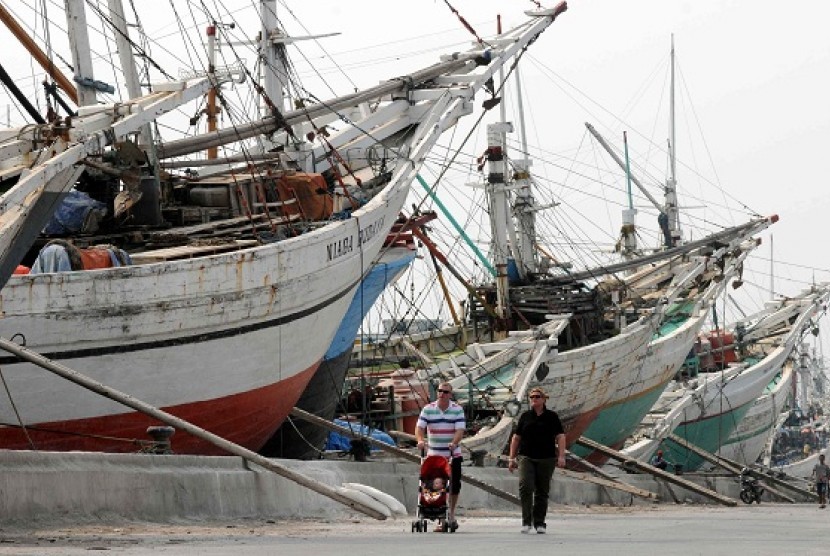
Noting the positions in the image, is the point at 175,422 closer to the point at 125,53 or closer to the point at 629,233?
the point at 125,53

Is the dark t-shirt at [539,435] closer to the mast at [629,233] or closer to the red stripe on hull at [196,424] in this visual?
the red stripe on hull at [196,424]

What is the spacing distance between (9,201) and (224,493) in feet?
12.1

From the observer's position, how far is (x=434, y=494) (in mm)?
14500

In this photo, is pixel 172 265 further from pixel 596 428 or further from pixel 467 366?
pixel 596 428

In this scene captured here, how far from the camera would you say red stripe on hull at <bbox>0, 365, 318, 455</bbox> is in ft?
60.2

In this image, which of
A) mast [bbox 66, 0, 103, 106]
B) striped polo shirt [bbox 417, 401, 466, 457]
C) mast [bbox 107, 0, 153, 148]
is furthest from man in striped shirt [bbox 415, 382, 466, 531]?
mast [bbox 107, 0, 153, 148]

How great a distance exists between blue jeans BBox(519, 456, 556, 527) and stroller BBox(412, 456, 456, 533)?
65 cm

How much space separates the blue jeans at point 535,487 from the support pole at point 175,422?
1667 mm

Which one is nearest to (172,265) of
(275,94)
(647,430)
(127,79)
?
(127,79)

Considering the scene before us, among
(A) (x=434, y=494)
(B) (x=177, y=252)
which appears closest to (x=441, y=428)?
(A) (x=434, y=494)

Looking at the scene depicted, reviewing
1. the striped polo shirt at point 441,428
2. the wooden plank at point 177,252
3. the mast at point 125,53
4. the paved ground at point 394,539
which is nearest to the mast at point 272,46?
the mast at point 125,53

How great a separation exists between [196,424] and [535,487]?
6284 millimetres

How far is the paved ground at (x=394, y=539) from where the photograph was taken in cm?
1102

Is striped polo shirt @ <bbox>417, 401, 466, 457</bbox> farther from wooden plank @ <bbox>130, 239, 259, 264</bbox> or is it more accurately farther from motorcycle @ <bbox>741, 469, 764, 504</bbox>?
motorcycle @ <bbox>741, 469, 764, 504</bbox>
